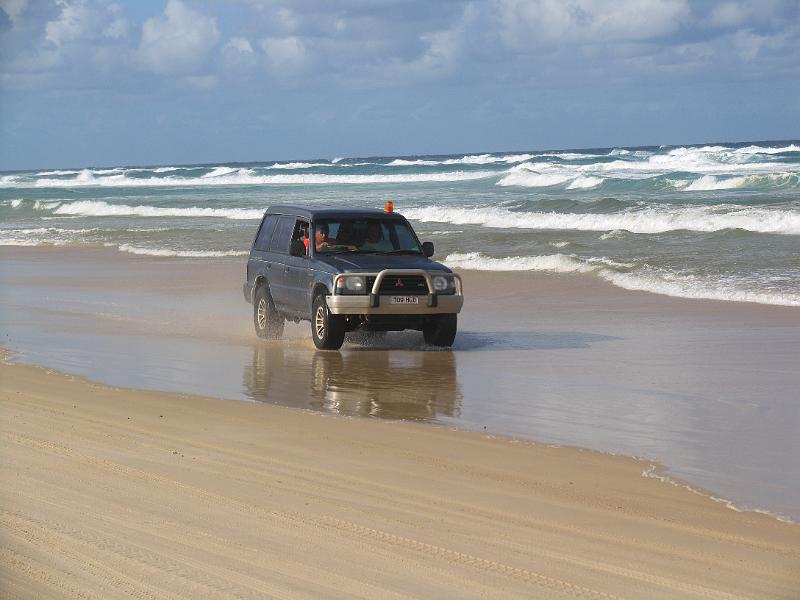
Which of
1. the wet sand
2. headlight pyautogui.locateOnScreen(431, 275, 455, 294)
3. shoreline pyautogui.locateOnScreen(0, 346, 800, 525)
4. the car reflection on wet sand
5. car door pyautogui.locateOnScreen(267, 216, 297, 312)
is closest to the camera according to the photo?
shoreline pyautogui.locateOnScreen(0, 346, 800, 525)

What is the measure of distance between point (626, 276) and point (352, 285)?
28.1 feet

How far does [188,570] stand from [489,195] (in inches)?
1901

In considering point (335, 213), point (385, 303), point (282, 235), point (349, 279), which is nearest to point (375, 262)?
point (349, 279)

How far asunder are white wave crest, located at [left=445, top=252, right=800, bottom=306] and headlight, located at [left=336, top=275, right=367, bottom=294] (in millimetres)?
6478

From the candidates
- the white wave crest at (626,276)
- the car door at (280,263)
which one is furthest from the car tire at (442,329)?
the white wave crest at (626,276)

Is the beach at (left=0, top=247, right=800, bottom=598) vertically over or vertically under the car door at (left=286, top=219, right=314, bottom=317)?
under

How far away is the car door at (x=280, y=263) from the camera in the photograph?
46.0 feet

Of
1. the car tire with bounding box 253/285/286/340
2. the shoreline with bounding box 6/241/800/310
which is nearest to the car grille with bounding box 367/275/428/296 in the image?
the car tire with bounding box 253/285/286/340

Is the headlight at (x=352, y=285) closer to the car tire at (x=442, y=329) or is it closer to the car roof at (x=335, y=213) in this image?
the car tire at (x=442, y=329)

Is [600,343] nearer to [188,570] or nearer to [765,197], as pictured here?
[188,570]

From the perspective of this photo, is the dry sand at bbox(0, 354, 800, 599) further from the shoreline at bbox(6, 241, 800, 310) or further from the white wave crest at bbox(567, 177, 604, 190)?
the white wave crest at bbox(567, 177, 604, 190)

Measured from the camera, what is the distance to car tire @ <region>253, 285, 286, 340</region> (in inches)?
563

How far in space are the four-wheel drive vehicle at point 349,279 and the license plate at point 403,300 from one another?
1cm

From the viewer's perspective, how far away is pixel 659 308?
1631cm
